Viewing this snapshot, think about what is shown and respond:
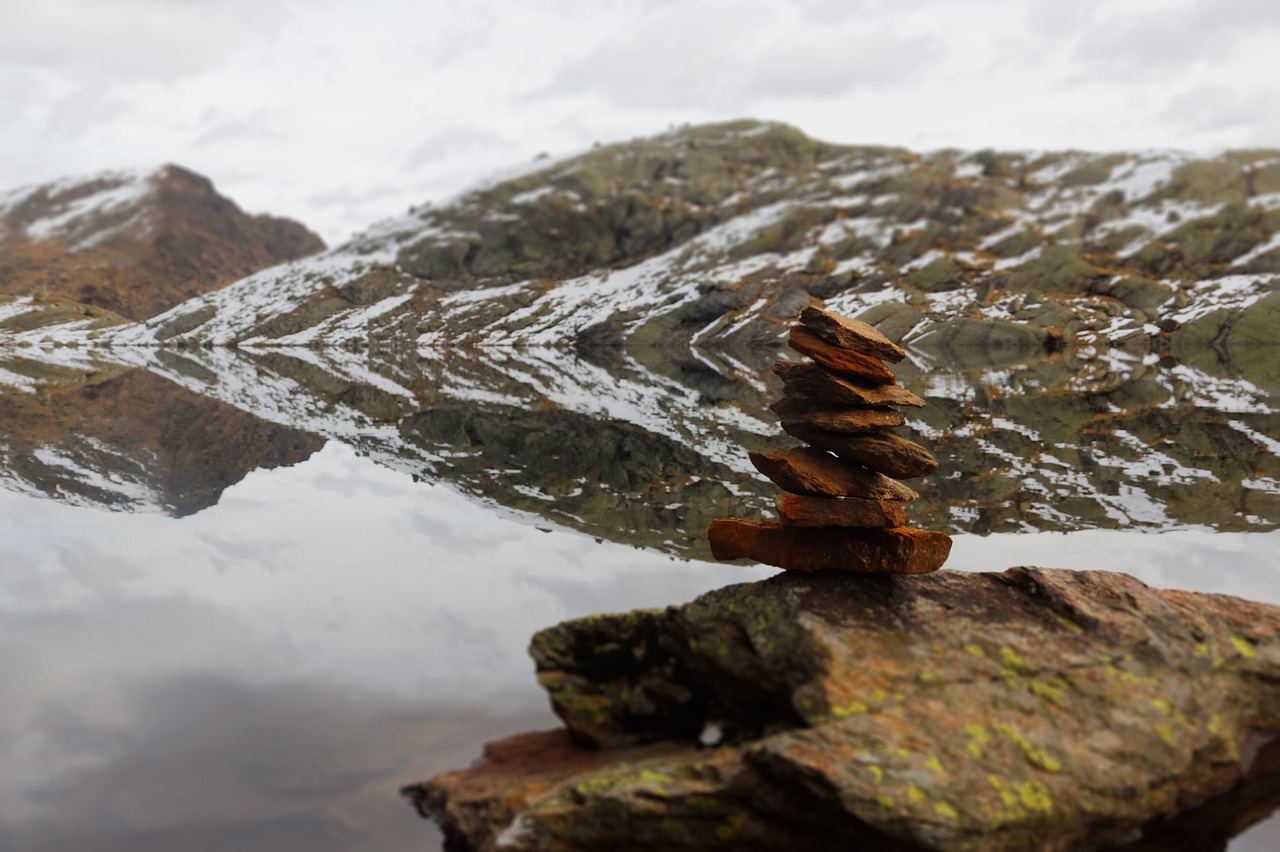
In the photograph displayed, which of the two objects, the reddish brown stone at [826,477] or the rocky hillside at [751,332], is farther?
the rocky hillside at [751,332]

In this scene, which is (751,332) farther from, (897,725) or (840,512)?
(897,725)

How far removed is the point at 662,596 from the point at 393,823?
851 cm

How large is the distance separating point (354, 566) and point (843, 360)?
41.3ft

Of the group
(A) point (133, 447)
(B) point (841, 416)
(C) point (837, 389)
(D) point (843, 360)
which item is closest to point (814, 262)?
(A) point (133, 447)

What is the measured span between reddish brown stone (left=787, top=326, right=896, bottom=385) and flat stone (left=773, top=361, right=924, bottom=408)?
0.17m

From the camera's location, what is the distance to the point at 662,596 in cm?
1859

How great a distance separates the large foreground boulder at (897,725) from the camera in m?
9.85

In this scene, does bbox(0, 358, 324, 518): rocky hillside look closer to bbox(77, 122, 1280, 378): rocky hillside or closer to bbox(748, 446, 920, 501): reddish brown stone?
bbox(748, 446, 920, 501): reddish brown stone

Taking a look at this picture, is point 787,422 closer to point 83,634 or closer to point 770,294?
point 83,634

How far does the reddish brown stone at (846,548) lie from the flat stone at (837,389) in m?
2.68

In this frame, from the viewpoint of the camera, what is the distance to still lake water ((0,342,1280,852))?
38.5ft

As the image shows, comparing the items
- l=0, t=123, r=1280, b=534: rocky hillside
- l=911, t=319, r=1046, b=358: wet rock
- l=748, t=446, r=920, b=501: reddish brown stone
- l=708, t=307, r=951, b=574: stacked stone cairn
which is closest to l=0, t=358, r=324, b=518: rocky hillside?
l=0, t=123, r=1280, b=534: rocky hillside

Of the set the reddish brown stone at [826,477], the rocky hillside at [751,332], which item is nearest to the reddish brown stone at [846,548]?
the reddish brown stone at [826,477]

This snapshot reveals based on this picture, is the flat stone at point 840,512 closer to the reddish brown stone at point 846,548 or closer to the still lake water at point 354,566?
the reddish brown stone at point 846,548
